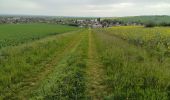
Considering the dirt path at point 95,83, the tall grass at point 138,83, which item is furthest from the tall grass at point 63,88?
the tall grass at point 138,83

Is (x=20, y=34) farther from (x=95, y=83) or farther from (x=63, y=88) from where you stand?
(x=63, y=88)

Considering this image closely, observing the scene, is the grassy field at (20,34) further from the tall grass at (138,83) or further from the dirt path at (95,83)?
the tall grass at (138,83)

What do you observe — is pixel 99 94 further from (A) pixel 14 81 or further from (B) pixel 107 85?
(A) pixel 14 81

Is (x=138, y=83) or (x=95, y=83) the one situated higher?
(x=138, y=83)

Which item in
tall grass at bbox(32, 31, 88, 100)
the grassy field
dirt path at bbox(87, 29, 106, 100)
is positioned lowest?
the grassy field

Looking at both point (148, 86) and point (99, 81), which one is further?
point (99, 81)

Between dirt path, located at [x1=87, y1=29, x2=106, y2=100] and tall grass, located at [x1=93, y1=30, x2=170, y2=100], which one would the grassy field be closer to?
Answer: dirt path, located at [x1=87, y1=29, x2=106, y2=100]

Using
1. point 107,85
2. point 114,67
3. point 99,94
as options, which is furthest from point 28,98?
point 114,67

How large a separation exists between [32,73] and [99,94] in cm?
470

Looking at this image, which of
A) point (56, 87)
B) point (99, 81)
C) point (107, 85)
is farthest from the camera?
point (99, 81)

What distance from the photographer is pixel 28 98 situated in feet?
27.3

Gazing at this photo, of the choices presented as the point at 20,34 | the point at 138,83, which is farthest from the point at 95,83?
the point at 20,34

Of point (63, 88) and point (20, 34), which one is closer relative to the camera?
point (63, 88)

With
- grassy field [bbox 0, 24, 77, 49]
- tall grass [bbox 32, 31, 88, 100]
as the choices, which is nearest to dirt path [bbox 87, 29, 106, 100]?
tall grass [bbox 32, 31, 88, 100]
